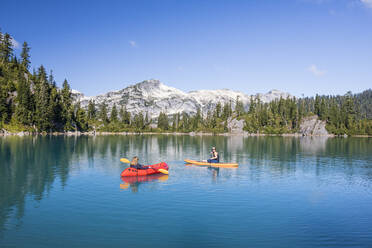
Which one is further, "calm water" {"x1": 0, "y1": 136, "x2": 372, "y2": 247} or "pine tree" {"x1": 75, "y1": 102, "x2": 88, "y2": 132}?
"pine tree" {"x1": 75, "y1": 102, "x2": 88, "y2": 132}

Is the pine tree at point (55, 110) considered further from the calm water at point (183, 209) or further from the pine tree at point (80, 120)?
the calm water at point (183, 209)

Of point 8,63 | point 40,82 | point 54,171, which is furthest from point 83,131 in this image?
point 54,171

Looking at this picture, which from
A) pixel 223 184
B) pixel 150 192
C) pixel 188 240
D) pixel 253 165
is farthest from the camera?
pixel 253 165

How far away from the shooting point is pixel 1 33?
183m

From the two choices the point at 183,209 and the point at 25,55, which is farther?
the point at 25,55

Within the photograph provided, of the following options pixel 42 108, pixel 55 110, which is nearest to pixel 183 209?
pixel 42 108

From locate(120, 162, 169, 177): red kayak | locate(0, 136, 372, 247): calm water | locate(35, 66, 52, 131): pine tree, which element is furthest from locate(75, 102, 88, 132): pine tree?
locate(120, 162, 169, 177): red kayak

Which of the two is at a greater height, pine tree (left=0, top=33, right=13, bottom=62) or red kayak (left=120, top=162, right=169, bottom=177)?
pine tree (left=0, top=33, right=13, bottom=62)

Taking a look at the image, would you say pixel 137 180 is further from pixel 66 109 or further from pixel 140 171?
pixel 66 109

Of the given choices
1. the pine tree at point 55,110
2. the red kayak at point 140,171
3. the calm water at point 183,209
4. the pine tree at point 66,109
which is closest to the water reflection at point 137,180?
the calm water at point 183,209

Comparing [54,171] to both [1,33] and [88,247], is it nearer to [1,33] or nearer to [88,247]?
[88,247]

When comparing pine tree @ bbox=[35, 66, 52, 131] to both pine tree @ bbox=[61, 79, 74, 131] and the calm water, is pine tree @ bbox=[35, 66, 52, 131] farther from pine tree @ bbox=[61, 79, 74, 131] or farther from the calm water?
the calm water

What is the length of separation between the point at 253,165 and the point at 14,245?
40937 millimetres

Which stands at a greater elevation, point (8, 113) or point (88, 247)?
point (8, 113)
